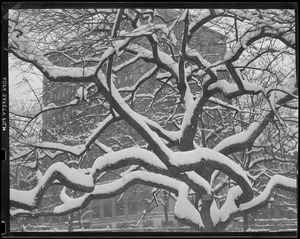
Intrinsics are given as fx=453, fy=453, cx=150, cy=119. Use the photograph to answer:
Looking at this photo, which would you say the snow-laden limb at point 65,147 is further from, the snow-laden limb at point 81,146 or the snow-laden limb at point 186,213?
the snow-laden limb at point 186,213

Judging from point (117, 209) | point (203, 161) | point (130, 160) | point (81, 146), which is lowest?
point (117, 209)

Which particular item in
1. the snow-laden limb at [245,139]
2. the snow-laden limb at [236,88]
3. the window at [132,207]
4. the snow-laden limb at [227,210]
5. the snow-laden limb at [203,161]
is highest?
the snow-laden limb at [236,88]

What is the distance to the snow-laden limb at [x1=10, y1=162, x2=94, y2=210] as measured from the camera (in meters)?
8.54

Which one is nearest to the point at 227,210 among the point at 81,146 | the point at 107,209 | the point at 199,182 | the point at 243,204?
the point at 243,204

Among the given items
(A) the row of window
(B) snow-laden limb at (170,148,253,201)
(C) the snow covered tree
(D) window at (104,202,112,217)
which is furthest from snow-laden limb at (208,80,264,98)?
(D) window at (104,202,112,217)

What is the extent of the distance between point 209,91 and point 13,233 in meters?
6.28

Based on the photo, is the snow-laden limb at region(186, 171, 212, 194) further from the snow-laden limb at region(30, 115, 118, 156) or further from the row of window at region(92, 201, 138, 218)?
the row of window at region(92, 201, 138, 218)

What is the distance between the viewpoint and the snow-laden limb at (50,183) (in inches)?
336

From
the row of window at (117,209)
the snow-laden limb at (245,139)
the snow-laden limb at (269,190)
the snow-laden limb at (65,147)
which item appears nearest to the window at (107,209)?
the row of window at (117,209)

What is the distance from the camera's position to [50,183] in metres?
8.62

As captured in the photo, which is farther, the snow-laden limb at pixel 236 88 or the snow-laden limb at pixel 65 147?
the snow-laden limb at pixel 65 147

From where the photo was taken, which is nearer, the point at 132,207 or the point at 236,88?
the point at 236,88

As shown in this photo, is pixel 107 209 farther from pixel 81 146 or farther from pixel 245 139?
pixel 245 139

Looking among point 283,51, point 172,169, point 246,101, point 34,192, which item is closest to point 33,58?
point 34,192
